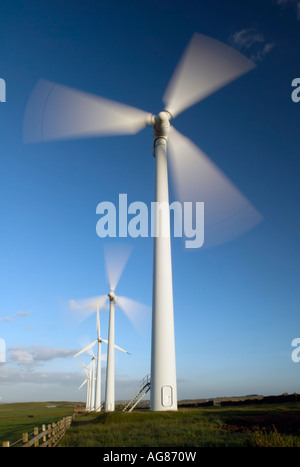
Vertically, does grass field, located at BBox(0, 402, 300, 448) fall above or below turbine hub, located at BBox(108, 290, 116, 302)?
below

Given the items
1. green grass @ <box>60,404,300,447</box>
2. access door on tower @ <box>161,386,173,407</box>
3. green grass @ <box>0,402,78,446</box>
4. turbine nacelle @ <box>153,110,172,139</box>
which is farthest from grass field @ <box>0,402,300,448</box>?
turbine nacelle @ <box>153,110,172,139</box>

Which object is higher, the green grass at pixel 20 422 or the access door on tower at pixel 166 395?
the access door on tower at pixel 166 395

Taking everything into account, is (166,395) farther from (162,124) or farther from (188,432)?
(162,124)

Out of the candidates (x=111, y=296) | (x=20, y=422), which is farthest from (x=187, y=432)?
(x=20, y=422)

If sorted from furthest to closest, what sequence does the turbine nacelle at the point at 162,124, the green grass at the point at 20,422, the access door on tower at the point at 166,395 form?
the turbine nacelle at the point at 162,124 → the green grass at the point at 20,422 → the access door on tower at the point at 166,395

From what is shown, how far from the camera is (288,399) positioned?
45094 mm

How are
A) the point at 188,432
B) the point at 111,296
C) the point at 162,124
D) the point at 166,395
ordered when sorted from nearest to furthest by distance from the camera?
the point at 188,432
the point at 166,395
the point at 162,124
the point at 111,296

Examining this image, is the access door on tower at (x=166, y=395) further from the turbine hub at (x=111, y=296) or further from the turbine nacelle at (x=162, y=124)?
the turbine hub at (x=111, y=296)

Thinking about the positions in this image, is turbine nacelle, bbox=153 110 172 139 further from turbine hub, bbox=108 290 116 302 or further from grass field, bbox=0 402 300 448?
turbine hub, bbox=108 290 116 302

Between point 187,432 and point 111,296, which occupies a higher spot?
point 111,296

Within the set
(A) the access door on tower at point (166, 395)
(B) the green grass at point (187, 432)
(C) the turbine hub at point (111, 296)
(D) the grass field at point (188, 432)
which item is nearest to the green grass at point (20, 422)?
(B) the green grass at point (187, 432)

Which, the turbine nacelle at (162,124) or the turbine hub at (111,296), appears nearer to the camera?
the turbine nacelle at (162,124)

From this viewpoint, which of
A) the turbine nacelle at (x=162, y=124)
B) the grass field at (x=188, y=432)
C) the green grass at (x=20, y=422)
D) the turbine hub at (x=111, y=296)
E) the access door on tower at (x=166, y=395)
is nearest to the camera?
the grass field at (x=188, y=432)
